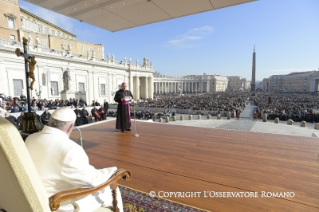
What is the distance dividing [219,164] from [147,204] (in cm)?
167

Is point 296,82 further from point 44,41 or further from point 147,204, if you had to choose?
point 147,204

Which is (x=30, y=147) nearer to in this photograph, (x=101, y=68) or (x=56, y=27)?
(x=101, y=68)

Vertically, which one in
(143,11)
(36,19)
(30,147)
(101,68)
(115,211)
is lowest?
(115,211)

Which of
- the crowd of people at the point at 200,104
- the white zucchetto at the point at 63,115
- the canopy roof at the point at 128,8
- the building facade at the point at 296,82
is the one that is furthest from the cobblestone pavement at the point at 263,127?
the building facade at the point at 296,82

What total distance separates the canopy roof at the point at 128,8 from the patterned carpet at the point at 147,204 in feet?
12.0

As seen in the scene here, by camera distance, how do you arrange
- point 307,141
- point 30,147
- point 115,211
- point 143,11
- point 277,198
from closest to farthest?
point 30,147, point 115,211, point 277,198, point 143,11, point 307,141

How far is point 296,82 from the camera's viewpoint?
96938 mm

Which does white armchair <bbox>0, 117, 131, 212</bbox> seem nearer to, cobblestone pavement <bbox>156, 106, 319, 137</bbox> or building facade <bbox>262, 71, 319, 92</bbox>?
cobblestone pavement <bbox>156, 106, 319, 137</bbox>

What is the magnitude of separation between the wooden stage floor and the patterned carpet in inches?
4.3

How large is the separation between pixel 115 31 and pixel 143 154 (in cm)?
411

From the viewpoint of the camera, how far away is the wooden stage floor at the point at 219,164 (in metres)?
2.29

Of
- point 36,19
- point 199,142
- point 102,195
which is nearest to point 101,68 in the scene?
point 36,19

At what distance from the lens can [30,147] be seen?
1432mm

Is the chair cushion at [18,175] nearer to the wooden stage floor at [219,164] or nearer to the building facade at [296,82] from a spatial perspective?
the wooden stage floor at [219,164]
